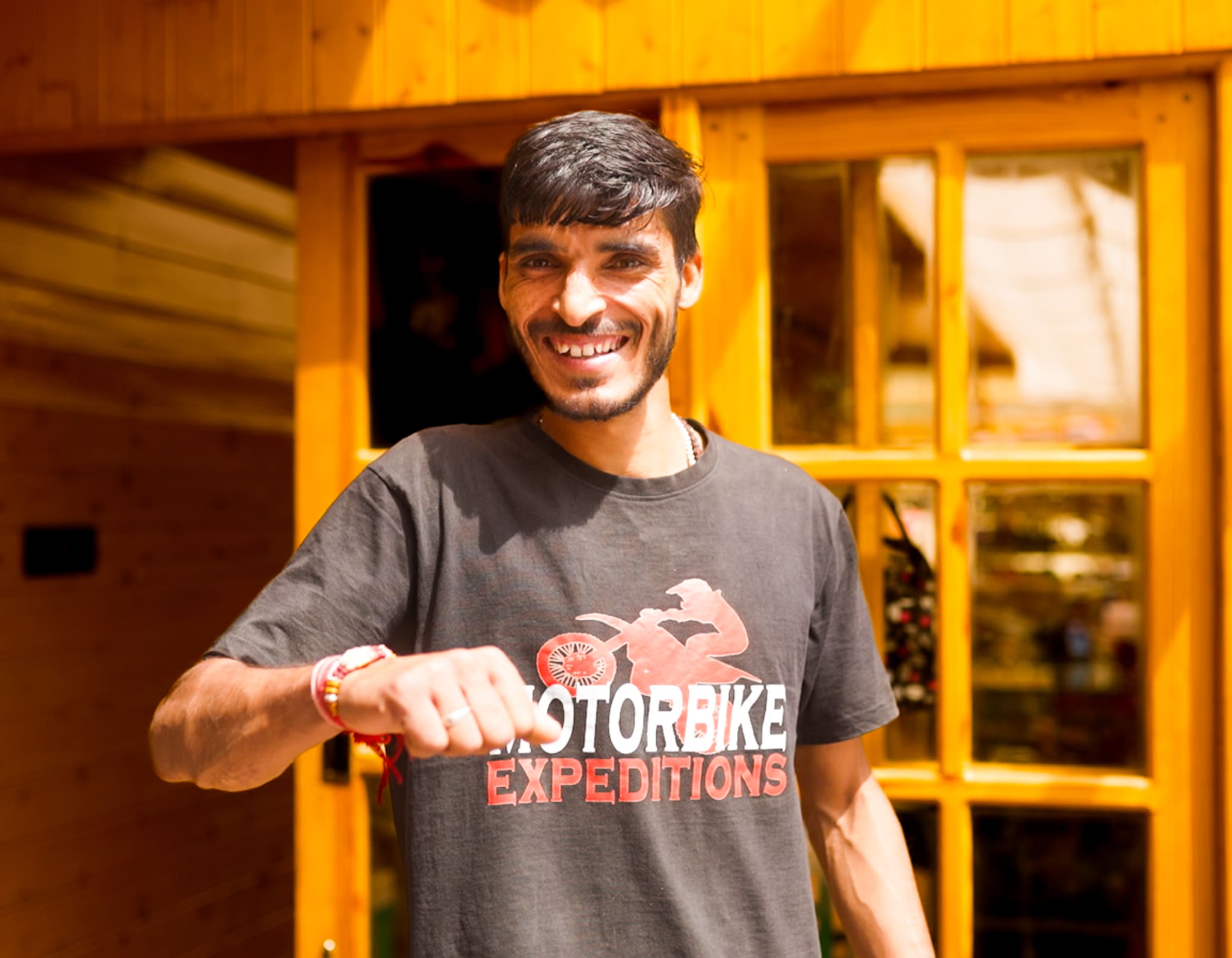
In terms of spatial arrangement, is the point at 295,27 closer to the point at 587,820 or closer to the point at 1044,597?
the point at 587,820

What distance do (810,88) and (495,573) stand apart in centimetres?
98

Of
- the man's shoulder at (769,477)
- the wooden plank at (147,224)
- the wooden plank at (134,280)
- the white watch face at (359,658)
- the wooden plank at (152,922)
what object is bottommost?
the wooden plank at (152,922)

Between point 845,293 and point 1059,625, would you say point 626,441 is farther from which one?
point 1059,625

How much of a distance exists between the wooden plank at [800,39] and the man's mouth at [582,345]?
714 mm

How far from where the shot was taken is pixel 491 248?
216 cm

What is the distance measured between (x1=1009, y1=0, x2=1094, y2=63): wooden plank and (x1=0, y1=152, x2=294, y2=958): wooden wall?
1984mm

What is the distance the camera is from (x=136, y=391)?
294 cm

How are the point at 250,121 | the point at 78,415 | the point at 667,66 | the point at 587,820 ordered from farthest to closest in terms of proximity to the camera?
1. the point at 78,415
2. the point at 250,121
3. the point at 667,66
4. the point at 587,820

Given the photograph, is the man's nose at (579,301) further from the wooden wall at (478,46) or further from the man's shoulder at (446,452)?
the wooden wall at (478,46)

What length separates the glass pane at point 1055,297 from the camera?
179 centimetres

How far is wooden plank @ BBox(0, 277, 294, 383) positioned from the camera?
2.52m

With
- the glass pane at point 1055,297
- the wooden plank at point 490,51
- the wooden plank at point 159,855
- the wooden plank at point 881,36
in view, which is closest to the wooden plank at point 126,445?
the wooden plank at point 159,855

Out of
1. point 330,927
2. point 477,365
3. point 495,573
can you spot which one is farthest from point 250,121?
point 330,927

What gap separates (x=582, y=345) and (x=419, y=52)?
0.85 metres
